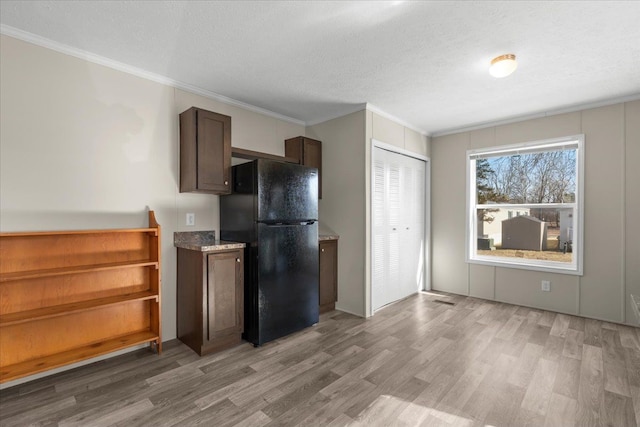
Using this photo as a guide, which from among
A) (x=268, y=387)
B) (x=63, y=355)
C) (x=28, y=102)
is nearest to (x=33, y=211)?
(x=28, y=102)

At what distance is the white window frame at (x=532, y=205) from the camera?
3484 mm

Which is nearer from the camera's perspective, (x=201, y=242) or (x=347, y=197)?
(x=201, y=242)

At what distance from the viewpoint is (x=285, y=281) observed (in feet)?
9.59

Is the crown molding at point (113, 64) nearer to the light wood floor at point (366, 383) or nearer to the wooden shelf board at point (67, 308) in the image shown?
the wooden shelf board at point (67, 308)

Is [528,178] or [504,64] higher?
[504,64]

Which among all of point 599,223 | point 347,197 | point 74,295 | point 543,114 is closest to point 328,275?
point 347,197

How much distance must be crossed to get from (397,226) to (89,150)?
3.40 m

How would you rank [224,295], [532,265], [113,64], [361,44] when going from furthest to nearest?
[532,265], [224,295], [113,64], [361,44]

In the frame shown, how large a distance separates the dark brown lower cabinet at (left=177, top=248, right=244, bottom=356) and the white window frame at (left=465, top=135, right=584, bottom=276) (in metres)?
3.30

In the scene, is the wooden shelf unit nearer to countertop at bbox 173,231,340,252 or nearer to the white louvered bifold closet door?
countertop at bbox 173,231,340,252

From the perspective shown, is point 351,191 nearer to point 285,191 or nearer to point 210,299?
point 285,191

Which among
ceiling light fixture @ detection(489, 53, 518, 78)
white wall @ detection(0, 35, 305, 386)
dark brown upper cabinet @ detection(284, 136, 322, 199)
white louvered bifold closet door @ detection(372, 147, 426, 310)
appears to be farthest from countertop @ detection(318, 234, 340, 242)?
ceiling light fixture @ detection(489, 53, 518, 78)

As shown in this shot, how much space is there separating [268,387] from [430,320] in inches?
80.9

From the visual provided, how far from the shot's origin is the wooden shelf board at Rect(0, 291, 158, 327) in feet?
6.41
